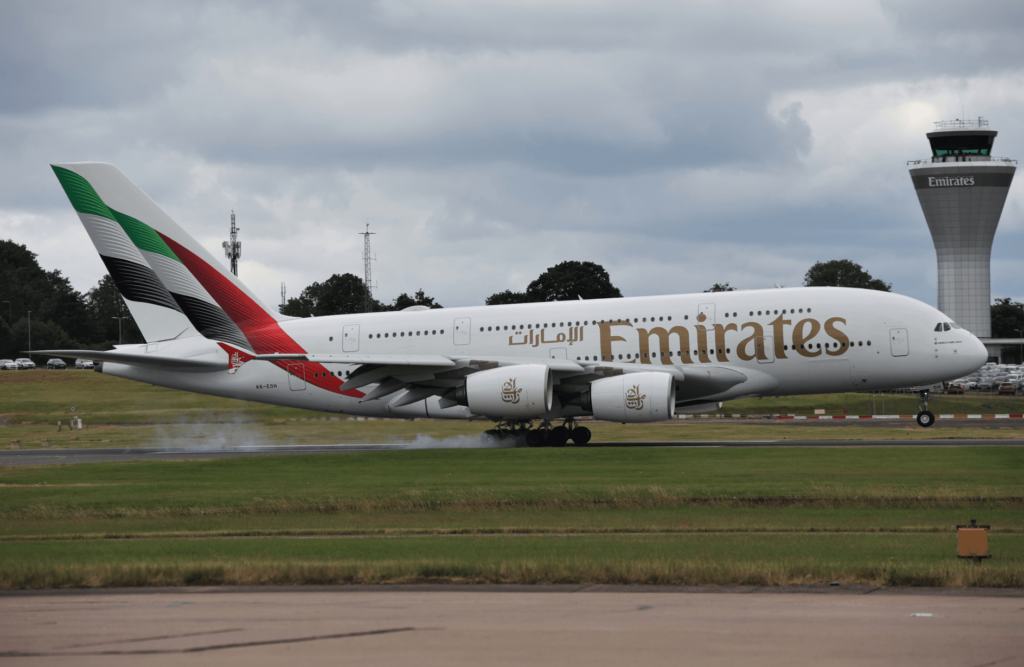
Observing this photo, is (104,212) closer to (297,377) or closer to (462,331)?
(297,377)

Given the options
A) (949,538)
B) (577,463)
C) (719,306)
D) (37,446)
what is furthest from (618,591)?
(37,446)

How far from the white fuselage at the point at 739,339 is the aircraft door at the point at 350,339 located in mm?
1005

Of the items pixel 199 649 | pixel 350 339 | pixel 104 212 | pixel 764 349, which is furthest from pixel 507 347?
pixel 199 649

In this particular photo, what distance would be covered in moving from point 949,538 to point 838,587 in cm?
507

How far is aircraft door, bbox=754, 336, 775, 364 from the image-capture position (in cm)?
3300

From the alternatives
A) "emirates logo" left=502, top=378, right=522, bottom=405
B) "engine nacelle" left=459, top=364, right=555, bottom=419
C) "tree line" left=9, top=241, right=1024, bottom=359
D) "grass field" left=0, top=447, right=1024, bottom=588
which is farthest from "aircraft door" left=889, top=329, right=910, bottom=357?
"tree line" left=9, top=241, right=1024, bottom=359

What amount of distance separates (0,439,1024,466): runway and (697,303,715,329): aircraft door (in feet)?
12.6

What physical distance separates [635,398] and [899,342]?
8.57m

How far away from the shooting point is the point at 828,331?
32.9m

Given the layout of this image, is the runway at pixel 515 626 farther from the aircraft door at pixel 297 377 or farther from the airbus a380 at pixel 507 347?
the aircraft door at pixel 297 377

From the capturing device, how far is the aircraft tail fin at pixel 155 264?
37.4 meters

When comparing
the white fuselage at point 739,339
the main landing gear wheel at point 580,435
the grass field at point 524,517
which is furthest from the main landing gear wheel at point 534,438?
the grass field at point 524,517

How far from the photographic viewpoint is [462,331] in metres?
36.4

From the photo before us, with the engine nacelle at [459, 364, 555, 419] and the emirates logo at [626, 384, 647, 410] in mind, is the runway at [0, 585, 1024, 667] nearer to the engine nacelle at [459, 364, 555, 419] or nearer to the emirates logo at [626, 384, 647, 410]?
the emirates logo at [626, 384, 647, 410]
